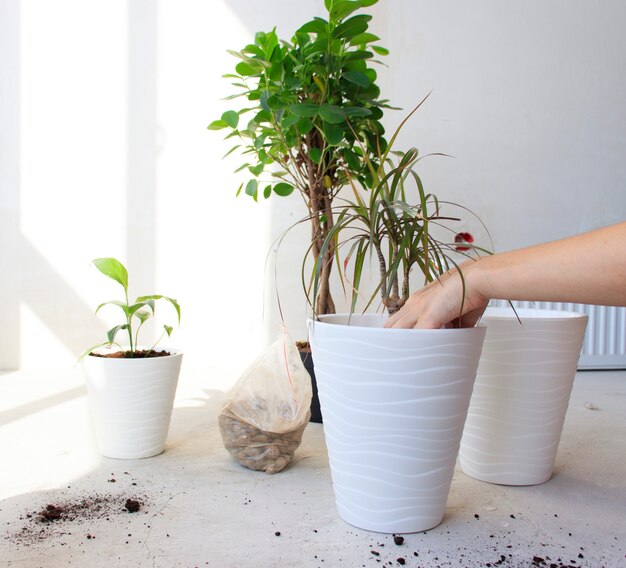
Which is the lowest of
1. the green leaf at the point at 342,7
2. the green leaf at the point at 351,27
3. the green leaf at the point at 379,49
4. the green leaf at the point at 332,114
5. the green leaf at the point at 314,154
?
the green leaf at the point at 314,154

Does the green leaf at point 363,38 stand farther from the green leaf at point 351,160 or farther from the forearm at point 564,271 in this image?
the forearm at point 564,271

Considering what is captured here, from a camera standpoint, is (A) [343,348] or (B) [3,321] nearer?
(A) [343,348]

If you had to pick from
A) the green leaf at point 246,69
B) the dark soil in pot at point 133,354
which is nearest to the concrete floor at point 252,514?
the dark soil in pot at point 133,354

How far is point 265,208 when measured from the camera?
2406mm

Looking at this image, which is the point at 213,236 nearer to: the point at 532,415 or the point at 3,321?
the point at 3,321

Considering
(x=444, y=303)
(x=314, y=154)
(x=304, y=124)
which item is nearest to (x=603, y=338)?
(x=314, y=154)

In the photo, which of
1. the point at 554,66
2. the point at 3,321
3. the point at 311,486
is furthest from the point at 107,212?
the point at 554,66

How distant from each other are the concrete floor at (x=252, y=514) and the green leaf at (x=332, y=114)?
0.67 metres

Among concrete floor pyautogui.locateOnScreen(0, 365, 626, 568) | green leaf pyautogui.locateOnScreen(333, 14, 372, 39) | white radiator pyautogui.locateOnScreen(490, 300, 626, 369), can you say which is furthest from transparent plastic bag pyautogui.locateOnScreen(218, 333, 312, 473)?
white radiator pyautogui.locateOnScreen(490, 300, 626, 369)

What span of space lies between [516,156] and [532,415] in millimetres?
1847

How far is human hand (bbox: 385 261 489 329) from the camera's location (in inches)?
30.3

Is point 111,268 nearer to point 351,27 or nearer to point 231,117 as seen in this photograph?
point 231,117

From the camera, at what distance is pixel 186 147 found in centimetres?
236

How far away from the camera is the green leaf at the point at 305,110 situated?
1.15 metres
